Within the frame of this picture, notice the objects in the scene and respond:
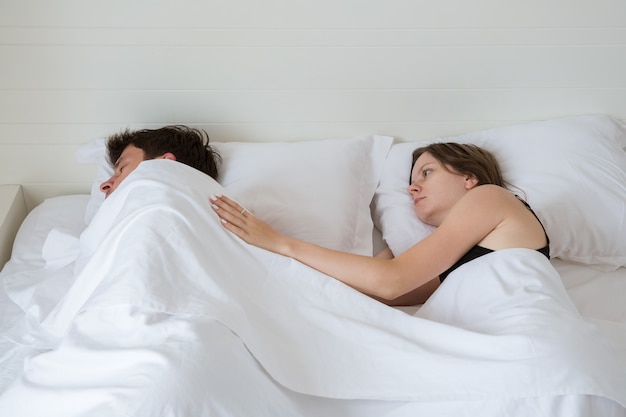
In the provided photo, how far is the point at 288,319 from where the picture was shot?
1.46 m

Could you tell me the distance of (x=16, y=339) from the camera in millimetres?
1572

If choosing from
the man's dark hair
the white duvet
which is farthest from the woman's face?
the man's dark hair

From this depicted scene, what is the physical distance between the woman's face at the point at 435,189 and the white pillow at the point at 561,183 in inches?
3.3

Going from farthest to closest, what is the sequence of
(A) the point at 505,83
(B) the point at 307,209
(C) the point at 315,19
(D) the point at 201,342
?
(A) the point at 505,83
(C) the point at 315,19
(B) the point at 307,209
(D) the point at 201,342

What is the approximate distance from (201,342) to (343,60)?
1.13 m

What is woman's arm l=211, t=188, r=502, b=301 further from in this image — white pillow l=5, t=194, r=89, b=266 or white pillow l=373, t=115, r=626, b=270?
white pillow l=5, t=194, r=89, b=266

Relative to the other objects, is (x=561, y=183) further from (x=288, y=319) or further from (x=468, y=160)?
(x=288, y=319)

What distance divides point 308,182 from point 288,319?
0.59m

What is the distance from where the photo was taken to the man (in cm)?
186

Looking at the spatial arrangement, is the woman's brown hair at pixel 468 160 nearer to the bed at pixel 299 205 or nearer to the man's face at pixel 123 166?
the bed at pixel 299 205

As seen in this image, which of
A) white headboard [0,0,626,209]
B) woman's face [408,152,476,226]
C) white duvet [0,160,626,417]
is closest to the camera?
white duvet [0,160,626,417]

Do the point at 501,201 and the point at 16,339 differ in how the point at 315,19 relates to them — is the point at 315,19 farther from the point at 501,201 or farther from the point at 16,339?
the point at 16,339

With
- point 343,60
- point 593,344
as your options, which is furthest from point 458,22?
point 593,344

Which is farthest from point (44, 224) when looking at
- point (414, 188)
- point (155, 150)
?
point (414, 188)
